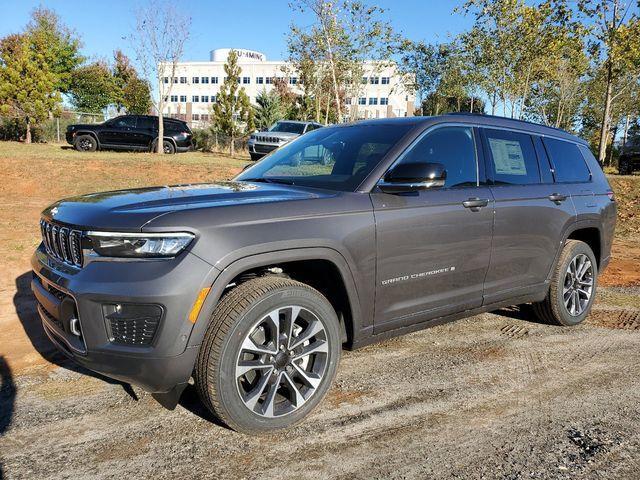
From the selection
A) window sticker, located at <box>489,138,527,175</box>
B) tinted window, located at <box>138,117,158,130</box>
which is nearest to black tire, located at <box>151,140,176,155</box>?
tinted window, located at <box>138,117,158,130</box>

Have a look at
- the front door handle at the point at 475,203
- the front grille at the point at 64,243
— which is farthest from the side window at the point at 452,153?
the front grille at the point at 64,243

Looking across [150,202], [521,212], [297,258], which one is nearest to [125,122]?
[521,212]

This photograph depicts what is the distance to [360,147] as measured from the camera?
13.1 feet

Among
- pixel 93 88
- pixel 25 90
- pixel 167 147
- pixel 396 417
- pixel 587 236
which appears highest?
pixel 93 88

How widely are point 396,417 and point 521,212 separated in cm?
204

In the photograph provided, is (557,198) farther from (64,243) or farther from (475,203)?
(64,243)

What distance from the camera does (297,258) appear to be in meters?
3.07

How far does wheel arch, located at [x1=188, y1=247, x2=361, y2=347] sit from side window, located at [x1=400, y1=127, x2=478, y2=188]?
1.06 meters

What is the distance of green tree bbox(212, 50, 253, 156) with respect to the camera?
34344 mm

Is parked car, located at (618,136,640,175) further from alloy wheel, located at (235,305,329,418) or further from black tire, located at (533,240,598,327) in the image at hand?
alloy wheel, located at (235,305,329,418)

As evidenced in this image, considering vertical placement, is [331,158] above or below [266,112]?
below

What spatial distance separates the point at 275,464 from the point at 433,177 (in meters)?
1.93

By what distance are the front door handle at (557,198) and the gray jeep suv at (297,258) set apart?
1.3 inches

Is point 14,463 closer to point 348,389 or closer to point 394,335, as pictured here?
point 348,389
